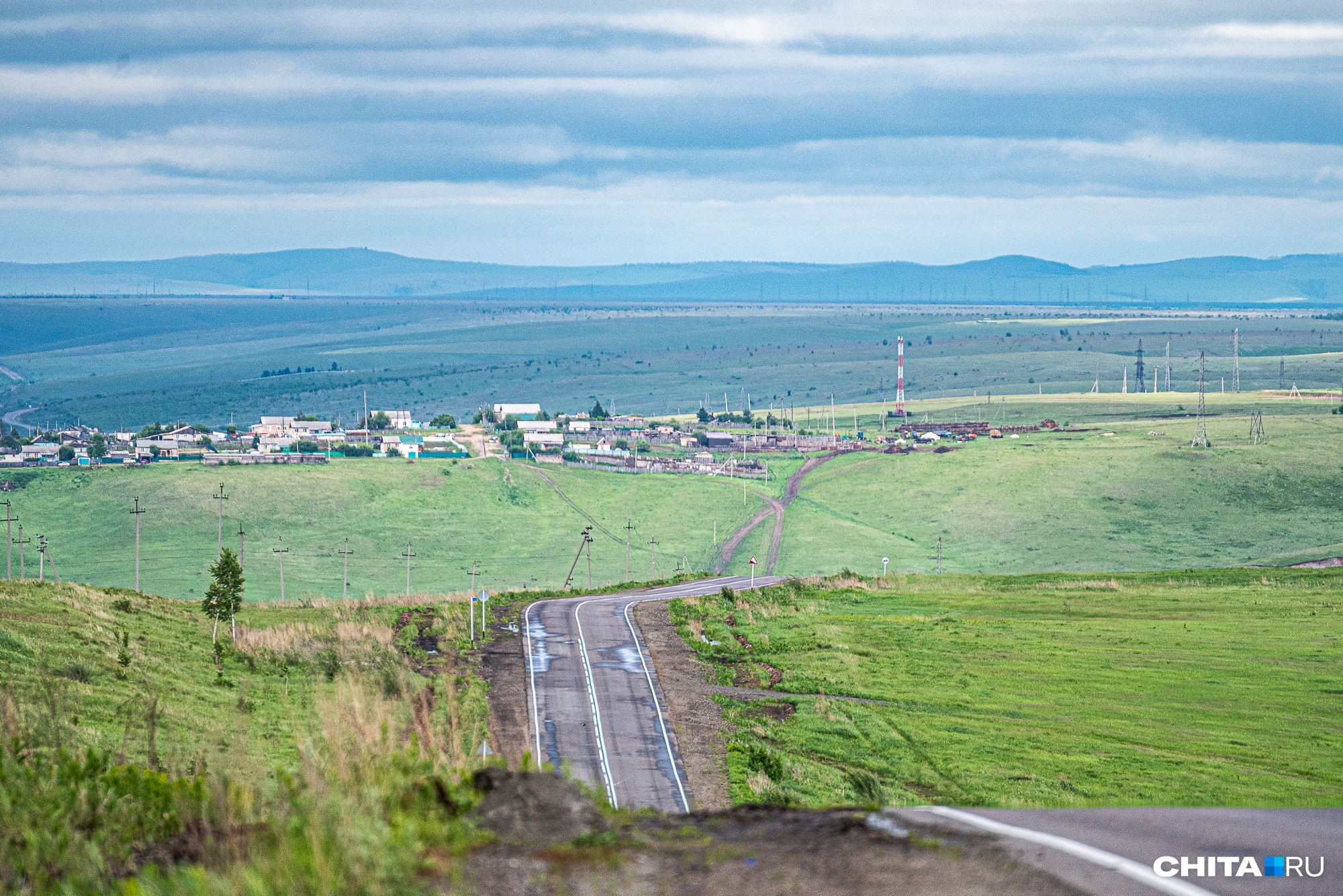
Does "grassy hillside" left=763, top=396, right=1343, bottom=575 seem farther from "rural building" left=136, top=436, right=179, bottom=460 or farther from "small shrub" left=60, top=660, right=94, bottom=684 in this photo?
"small shrub" left=60, top=660, right=94, bottom=684

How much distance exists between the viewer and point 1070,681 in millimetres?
36062

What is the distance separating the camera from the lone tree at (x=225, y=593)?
1501 inches

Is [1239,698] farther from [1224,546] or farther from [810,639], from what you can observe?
[1224,546]

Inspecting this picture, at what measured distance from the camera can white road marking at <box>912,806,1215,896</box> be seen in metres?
9.33

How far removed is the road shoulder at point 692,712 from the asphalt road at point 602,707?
28 centimetres

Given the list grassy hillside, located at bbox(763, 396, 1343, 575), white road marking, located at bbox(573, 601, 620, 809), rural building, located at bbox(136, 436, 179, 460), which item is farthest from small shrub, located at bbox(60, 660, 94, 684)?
rural building, located at bbox(136, 436, 179, 460)

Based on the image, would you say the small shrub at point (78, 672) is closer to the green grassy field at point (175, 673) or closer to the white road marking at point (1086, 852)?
the green grassy field at point (175, 673)

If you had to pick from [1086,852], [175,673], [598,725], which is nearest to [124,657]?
[175,673]

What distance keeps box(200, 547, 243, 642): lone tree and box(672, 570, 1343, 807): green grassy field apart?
13588 mm

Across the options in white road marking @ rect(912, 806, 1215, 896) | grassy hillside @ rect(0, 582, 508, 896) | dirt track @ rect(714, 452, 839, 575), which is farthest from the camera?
dirt track @ rect(714, 452, 839, 575)

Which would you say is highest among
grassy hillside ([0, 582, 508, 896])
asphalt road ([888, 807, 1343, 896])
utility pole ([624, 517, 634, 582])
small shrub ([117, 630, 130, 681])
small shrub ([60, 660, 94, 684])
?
grassy hillside ([0, 582, 508, 896])

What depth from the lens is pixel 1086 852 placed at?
1009 cm

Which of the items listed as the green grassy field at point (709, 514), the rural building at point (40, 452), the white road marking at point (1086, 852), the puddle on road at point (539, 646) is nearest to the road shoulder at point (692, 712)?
the puddle on road at point (539, 646)

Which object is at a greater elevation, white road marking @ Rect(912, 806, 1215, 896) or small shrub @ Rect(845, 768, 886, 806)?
white road marking @ Rect(912, 806, 1215, 896)
